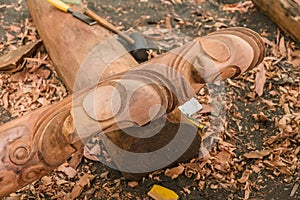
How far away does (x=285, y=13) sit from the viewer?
384 centimetres

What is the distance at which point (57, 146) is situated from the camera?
6.97 feet

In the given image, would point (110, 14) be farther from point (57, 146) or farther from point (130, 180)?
point (57, 146)

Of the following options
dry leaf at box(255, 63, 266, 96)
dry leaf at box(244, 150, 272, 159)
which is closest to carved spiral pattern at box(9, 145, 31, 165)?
dry leaf at box(244, 150, 272, 159)

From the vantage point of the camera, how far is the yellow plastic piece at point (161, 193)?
9.35 ft

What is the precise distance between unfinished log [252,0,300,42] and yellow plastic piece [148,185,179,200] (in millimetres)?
1718

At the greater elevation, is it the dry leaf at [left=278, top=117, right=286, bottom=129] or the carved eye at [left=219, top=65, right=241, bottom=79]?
the carved eye at [left=219, top=65, right=241, bottom=79]

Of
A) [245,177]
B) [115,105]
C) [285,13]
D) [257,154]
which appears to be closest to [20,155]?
[115,105]

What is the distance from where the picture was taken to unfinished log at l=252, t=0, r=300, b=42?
3.75 meters

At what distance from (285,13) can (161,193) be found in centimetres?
181

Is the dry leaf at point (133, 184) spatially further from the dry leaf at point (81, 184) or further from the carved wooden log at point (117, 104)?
the carved wooden log at point (117, 104)

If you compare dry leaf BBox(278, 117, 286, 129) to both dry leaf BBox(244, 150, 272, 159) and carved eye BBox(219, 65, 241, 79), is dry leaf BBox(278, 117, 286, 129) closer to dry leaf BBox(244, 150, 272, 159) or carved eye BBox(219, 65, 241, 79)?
dry leaf BBox(244, 150, 272, 159)

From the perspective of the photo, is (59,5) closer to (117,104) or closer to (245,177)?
(117,104)

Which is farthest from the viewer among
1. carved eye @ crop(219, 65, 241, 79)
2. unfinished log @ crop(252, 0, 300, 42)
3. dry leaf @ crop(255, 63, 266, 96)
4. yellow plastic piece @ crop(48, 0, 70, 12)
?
unfinished log @ crop(252, 0, 300, 42)

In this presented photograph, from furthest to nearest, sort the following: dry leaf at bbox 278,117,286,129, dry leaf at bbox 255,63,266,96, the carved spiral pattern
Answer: dry leaf at bbox 255,63,266,96 → dry leaf at bbox 278,117,286,129 → the carved spiral pattern
